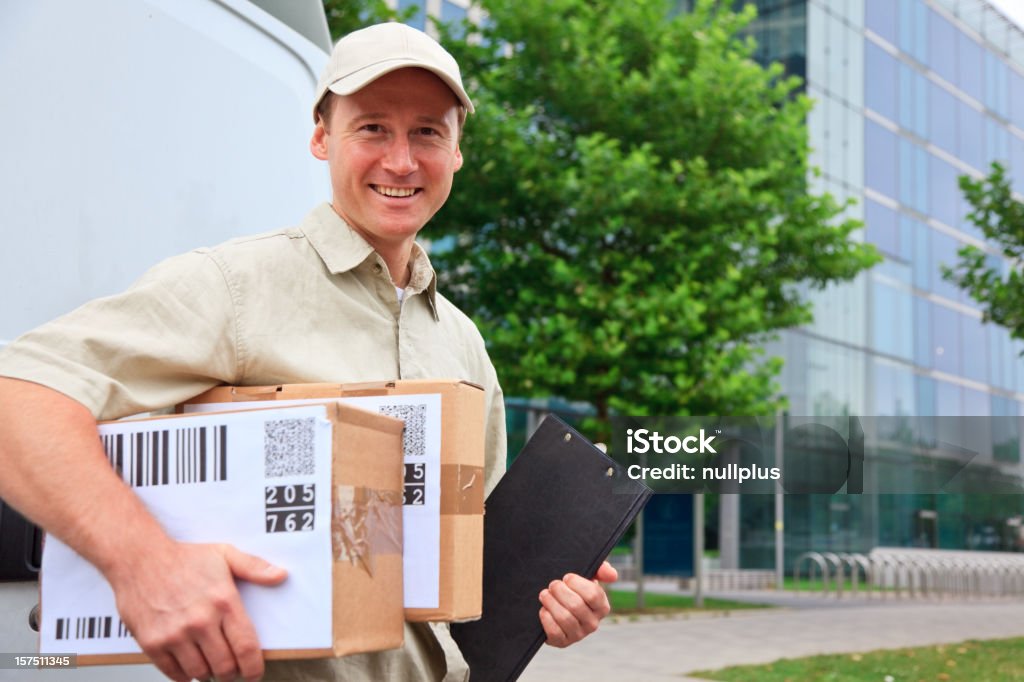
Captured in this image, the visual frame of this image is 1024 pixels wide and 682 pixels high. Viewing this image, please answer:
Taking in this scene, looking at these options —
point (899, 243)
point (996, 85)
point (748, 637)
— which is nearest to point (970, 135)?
point (996, 85)

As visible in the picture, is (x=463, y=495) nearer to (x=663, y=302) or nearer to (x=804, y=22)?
(x=663, y=302)

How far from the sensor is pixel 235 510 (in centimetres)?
141

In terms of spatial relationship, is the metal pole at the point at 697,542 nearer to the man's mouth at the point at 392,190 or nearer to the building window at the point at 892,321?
the building window at the point at 892,321

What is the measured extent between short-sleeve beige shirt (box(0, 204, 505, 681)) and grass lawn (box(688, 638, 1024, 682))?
786cm

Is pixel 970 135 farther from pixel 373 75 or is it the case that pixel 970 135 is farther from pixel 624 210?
pixel 373 75

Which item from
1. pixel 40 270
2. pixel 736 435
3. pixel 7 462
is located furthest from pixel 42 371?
pixel 736 435

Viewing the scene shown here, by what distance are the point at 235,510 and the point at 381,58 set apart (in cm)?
→ 71

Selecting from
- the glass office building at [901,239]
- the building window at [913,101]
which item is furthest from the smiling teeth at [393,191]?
the building window at [913,101]

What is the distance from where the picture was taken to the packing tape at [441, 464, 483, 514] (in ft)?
5.15

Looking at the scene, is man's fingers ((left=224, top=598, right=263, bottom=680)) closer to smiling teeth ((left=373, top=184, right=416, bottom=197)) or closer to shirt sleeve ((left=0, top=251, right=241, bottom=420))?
shirt sleeve ((left=0, top=251, right=241, bottom=420))

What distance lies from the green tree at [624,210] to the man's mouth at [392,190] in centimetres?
1136

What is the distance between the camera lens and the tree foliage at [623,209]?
13570 millimetres

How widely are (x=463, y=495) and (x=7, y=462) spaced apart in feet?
1.83

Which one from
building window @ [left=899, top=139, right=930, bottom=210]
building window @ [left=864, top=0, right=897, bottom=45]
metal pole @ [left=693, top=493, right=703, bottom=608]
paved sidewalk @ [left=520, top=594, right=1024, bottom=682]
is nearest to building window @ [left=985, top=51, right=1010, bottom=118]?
building window @ [left=899, top=139, right=930, bottom=210]
